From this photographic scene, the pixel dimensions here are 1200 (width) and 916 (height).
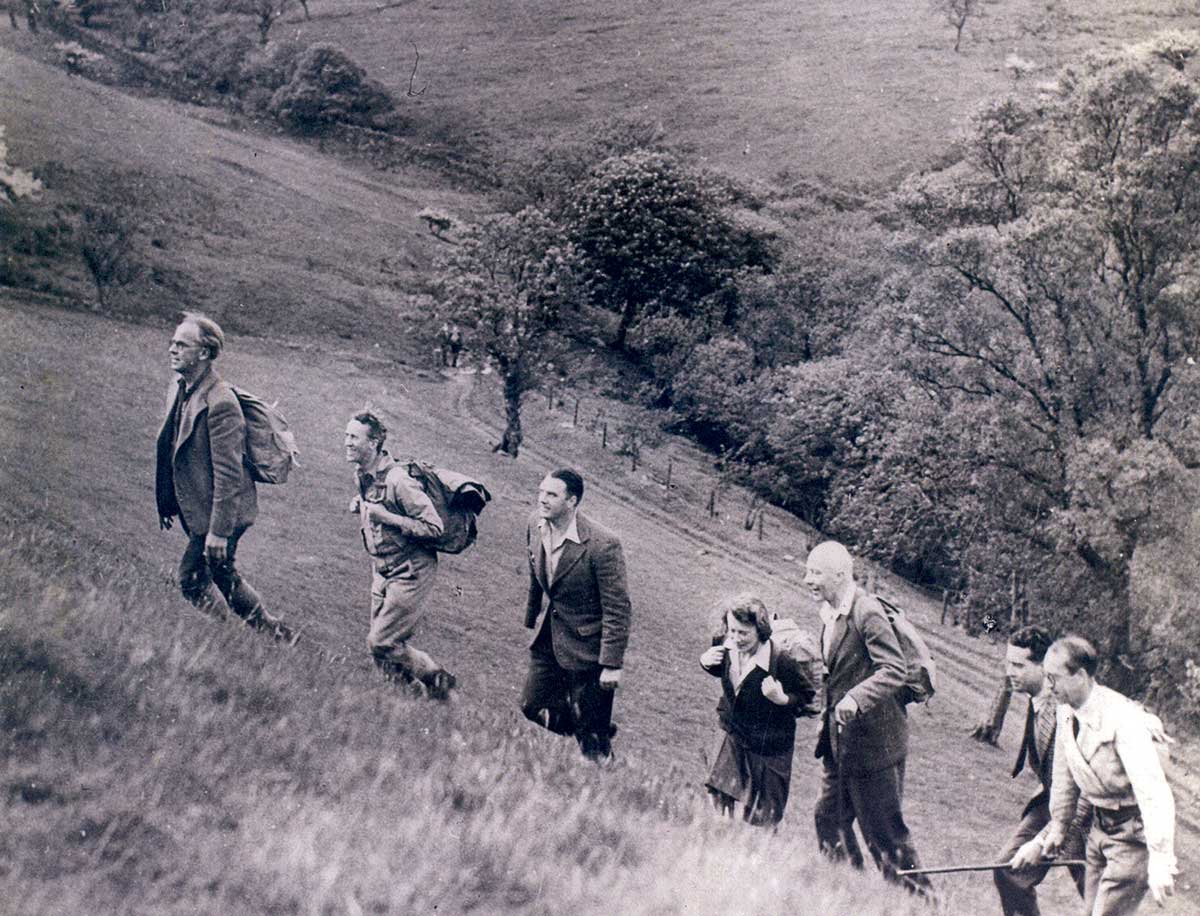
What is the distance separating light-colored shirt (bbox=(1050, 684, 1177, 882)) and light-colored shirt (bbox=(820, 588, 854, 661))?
1.09 m

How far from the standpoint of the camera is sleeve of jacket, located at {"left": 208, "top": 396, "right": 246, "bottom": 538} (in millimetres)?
5754

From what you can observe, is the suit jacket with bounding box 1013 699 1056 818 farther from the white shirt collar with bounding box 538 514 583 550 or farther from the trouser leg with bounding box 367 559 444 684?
the trouser leg with bounding box 367 559 444 684

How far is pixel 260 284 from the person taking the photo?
20.5 ft

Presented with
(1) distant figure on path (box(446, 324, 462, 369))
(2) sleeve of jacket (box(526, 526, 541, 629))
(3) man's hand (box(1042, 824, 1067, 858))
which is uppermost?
(1) distant figure on path (box(446, 324, 462, 369))

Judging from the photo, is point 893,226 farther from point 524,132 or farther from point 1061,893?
point 1061,893

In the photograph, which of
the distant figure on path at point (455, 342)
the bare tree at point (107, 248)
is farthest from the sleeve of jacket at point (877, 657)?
the bare tree at point (107, 248)

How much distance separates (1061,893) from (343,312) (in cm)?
486

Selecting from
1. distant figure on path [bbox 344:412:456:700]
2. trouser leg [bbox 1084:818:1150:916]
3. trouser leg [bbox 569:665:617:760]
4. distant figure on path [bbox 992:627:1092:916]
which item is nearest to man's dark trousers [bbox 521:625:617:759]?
trouser leg [bbox 569:665:617:760]

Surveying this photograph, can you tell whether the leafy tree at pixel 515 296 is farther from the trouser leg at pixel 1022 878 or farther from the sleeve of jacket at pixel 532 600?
the trouser leg at pixel 1022 878

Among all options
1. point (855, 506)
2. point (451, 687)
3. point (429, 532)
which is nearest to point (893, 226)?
point (855, 506)

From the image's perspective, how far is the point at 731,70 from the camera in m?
6.55

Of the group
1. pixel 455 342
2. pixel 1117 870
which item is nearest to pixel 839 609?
pixel 1117 870

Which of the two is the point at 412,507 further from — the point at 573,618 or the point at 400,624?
the point at 573,618

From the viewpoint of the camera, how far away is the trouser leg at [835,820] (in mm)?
5430
